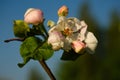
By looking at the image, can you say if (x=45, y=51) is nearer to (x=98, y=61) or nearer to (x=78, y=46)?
(x=78, y=46)

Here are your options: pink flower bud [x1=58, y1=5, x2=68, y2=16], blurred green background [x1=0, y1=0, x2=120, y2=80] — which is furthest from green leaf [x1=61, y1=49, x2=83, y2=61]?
blurred green background [x1=0, y1=0, x2=120, y2=80]

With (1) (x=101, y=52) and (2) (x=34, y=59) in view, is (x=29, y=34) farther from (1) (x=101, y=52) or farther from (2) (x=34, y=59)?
(1) (x=101, y=52)

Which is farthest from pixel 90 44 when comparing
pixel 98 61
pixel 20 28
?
pixel 98 61

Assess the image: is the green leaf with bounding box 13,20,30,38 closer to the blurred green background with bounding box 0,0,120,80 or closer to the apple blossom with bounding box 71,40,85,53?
the apple blossom with bounding box 71,40,85,53

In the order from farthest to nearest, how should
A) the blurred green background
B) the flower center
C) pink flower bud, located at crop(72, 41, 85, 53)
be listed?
the blurred green background
the flower center
pink flower bud, located at crop(72, 41, 85, 53)

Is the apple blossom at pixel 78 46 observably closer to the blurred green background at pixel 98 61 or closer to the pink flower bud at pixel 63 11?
the pink flower bud at pixel 63 11

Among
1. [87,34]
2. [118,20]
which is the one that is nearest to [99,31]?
[118,20]
